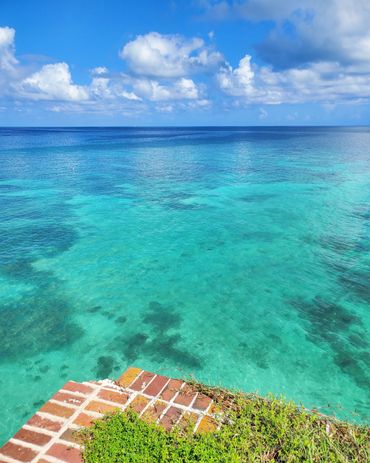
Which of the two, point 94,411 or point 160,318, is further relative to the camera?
point 160,318

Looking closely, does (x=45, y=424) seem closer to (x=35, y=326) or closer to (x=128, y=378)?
(x=128, y=378)

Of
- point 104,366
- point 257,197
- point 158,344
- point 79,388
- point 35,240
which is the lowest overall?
point 104,366

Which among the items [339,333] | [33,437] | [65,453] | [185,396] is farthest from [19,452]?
[339,333]

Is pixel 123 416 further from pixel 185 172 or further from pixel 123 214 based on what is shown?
pixel 185 172

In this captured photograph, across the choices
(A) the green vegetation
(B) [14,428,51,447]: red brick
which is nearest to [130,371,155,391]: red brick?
(A) the green vegetation

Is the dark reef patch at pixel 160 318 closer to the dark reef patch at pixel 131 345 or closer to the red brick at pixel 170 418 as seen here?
the dark reef patch at pixel 131 345

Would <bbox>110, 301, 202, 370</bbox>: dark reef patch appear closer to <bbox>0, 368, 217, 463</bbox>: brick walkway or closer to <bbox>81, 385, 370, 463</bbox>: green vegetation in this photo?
<bbox>0, 368, 217, 463</bbox>: brick walkway

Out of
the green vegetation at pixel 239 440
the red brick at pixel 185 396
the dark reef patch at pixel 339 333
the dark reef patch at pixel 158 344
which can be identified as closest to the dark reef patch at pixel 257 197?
the dark reef patch at pixel 339 333
